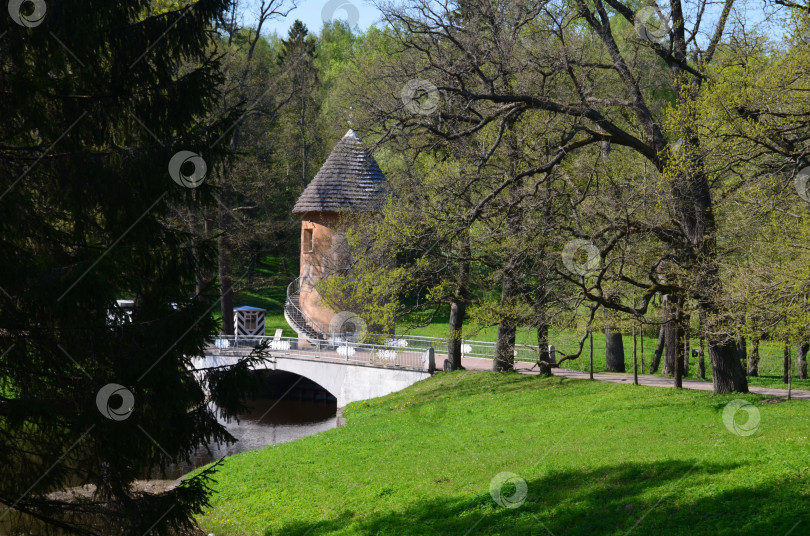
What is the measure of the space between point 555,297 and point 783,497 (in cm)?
762

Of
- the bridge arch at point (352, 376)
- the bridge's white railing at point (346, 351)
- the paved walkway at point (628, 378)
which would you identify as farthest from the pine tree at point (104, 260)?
the bridge arch at point (352, 376)

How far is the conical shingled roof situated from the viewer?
29.1 meters

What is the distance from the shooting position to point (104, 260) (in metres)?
7.16

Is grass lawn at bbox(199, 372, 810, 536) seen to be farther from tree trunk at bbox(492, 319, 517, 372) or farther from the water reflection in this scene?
the water reflection

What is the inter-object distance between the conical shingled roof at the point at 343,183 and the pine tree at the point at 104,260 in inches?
761

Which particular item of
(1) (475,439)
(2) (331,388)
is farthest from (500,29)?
(2) (331,388)

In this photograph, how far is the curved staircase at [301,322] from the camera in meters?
29.5

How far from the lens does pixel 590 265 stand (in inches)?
580


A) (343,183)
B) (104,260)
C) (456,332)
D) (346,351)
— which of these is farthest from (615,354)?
(104,260)

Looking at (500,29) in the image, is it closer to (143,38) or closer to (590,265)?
(590,265)

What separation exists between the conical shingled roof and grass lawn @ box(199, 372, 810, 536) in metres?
11.6

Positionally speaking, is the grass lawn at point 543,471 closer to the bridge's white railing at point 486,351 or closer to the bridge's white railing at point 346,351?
the bridge's white railing at point 346,351

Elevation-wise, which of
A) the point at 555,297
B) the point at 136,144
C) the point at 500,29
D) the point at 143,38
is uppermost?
the point at 500,29

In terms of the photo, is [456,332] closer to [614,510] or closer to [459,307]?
[459,307]
